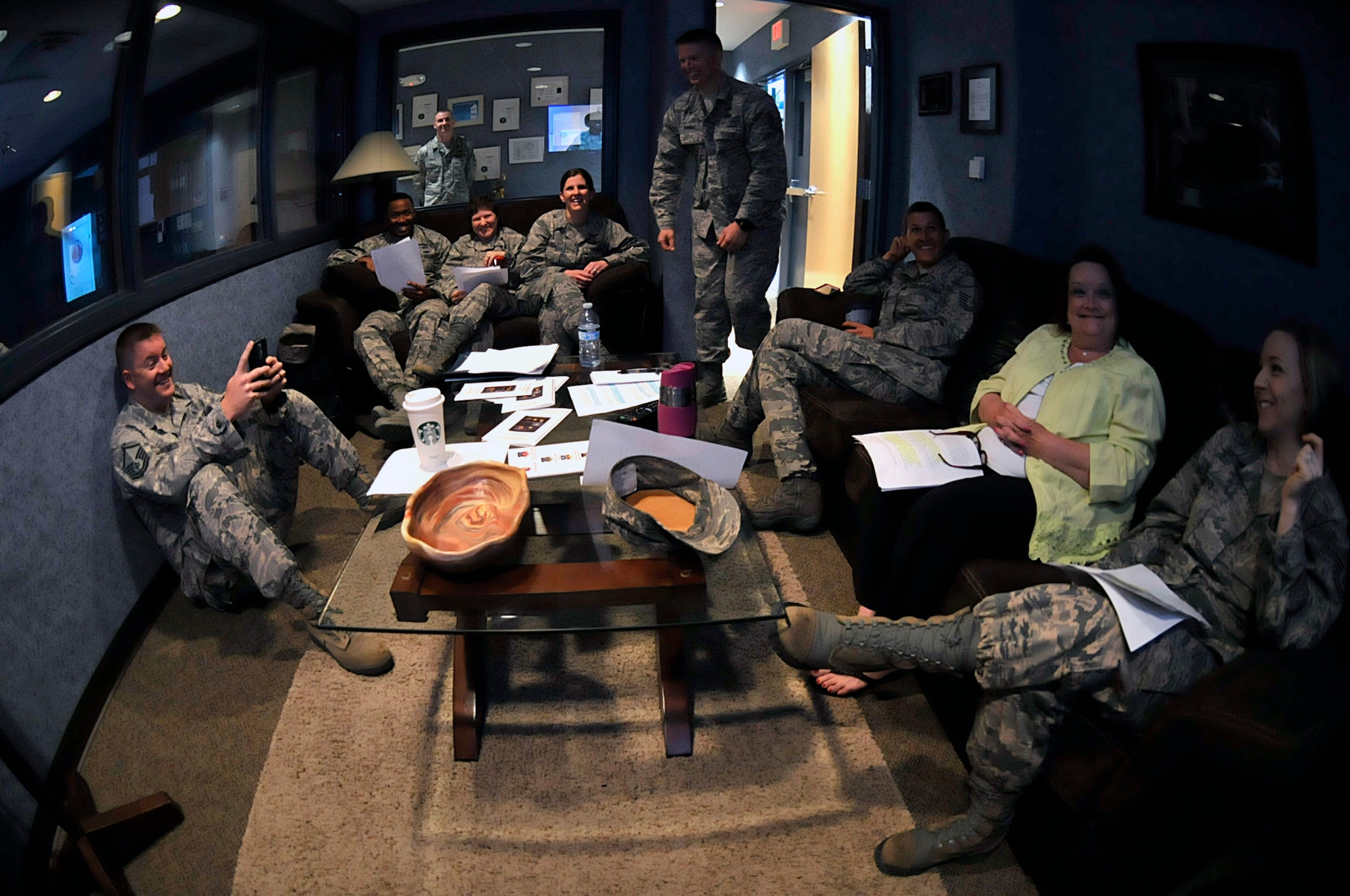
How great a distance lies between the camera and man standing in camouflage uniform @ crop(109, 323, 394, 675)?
6.71 ft

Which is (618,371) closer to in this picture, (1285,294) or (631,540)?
(631,540)

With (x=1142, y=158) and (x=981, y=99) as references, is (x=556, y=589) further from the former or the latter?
(x=981, y=99)

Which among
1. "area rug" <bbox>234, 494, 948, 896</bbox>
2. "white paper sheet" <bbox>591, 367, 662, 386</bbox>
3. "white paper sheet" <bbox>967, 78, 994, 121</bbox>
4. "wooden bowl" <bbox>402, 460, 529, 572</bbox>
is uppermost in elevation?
"white paper sheet" <bbox>967, 78, 994, 121</bbox>

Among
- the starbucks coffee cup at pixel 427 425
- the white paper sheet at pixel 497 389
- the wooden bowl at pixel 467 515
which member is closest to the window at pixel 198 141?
the white paper sheet at pixel 497 389

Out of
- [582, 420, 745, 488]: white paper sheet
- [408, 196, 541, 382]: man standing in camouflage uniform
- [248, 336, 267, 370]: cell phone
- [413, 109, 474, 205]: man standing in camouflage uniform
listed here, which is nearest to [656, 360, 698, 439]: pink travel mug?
[582, 420, 745, 488]: white paper sheet

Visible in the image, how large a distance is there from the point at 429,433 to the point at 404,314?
2.18m

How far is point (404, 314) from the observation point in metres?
3.84

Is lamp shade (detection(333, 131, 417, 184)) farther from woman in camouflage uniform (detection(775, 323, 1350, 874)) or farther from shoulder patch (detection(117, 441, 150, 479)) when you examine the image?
woman in camouflage uniform (detection(775, 323, 1350, 874))

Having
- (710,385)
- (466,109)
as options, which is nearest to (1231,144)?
(710,385)

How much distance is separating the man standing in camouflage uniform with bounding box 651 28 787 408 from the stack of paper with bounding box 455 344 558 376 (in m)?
1.14

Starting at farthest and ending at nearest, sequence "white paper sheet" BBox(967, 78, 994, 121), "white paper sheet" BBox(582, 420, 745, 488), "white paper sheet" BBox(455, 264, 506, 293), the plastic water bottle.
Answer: "white paper sheet" BBox(455, 264, 506, 293)
"white paper sheet" BBox(967, 78, 994, 121)
the plastic water bottle
"white paper sheet" BBox(582, 420, 745, 488)

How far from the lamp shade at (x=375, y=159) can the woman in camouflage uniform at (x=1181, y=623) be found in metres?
3.64

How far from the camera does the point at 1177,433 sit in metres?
1.84

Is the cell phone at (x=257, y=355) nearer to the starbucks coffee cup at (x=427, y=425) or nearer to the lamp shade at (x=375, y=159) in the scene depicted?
the starbucks coffee cup at (x=427, y=425)
